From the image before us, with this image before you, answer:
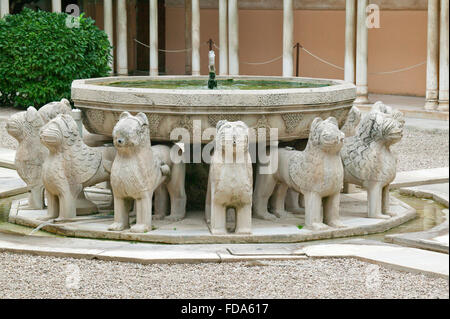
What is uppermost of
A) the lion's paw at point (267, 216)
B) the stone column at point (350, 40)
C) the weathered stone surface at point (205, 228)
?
the stone column at point (350, 40)

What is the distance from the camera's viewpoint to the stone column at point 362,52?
55.7ft

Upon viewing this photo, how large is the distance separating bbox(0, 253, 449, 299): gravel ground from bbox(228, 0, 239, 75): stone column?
1332 cm

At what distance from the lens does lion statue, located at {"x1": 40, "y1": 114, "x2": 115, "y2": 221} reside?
7.44 metres

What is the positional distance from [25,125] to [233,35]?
11688mm

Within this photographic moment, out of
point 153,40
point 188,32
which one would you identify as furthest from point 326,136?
point 188,32

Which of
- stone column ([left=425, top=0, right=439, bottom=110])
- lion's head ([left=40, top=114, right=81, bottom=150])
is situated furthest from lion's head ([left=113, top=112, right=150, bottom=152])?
stone column ([left=425, top=0, right=439, bottom=110])

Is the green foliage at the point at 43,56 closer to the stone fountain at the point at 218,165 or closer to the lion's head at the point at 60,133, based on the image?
the stone fountain at the point at 218,165

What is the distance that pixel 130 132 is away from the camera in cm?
699

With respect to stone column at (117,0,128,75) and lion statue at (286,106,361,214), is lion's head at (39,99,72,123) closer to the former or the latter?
lion statue at (286,106,361,214)

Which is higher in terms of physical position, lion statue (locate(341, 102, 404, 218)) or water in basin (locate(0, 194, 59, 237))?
lion statue (locate(341, 102, 404, 218))

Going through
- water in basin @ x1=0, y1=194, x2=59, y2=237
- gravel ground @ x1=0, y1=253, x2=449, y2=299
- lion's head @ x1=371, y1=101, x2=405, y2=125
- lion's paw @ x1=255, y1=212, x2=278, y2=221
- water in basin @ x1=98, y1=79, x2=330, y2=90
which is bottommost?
gravel ground @ x1=0, y1=253, x2=449, y2=299

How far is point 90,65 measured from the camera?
55.0 feet

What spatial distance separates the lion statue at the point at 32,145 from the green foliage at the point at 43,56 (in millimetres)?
8025

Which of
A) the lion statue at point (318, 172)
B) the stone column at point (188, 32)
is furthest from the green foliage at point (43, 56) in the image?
the lion statue at point (318, 172)
